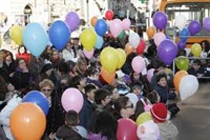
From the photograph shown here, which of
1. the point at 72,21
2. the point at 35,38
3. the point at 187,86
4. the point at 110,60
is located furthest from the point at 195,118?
the point at 35,38

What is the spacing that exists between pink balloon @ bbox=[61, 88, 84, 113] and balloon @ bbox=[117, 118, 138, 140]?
1.12 metres

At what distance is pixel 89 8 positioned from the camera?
43.4 meters

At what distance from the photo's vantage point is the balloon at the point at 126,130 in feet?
16.9

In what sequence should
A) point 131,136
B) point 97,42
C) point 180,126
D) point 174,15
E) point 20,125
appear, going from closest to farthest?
point 20,125 → point 131,136 → point 180,126 → point 97,42 → point 174,15

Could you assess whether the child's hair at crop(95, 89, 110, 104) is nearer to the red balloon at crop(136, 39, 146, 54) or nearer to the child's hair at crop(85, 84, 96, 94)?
the child's hair at crop(85, 84, 96, 94)

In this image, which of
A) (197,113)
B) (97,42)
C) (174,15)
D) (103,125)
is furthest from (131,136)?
(174,15)

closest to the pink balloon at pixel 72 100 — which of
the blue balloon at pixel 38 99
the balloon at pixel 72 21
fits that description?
the blue balloon at pixel 38 99

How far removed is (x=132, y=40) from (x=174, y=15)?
3749 mm

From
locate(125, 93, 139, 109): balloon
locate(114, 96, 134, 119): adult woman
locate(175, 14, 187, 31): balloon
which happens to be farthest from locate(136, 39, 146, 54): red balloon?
locate(114, 96, 134, 119): adult woman

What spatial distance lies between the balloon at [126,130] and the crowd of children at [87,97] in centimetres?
9

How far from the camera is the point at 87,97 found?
6574mm

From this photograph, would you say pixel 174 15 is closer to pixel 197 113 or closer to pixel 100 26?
pixel 100 26

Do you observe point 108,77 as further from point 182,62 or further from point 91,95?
point 182,62

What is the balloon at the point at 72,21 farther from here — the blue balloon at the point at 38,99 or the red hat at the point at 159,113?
the red hat at the point at 159,113
